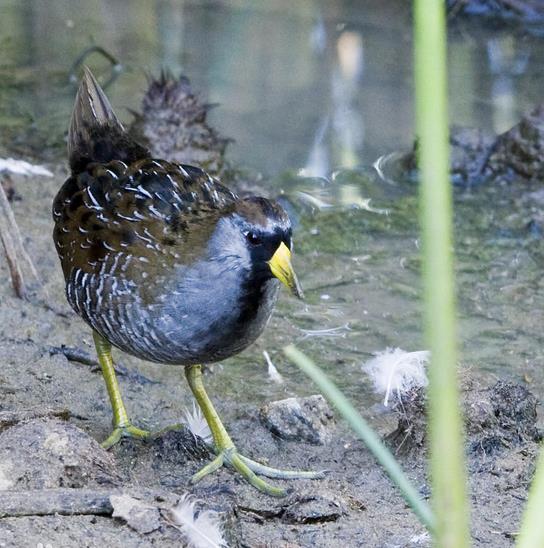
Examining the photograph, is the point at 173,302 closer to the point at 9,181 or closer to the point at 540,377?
the point at 540,377

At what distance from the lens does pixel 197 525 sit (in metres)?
2.76

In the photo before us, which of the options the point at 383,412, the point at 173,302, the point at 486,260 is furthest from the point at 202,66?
the point at 173,302

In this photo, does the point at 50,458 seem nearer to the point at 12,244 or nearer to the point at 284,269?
the point at 284,269

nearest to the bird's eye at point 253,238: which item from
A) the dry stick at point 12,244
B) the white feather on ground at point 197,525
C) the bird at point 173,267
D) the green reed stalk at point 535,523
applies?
the bird at point 173,267

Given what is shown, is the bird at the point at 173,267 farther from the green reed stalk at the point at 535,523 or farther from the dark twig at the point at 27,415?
the green reed stalk at the point at 535,523

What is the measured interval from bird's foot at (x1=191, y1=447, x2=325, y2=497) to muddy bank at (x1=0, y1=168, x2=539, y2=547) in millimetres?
40

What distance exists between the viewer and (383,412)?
191 inches

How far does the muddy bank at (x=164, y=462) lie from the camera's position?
9.34 ft

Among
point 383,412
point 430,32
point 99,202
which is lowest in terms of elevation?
point 383,412

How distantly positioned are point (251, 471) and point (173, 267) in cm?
93

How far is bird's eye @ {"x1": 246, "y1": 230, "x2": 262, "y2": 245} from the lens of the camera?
3.61m

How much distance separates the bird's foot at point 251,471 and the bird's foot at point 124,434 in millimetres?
354

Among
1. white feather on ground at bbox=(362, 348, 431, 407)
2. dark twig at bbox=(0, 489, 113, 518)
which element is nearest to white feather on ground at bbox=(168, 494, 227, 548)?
dark twig at bbox=(0, 489, 113, 518)

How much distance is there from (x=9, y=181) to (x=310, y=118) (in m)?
3.17
